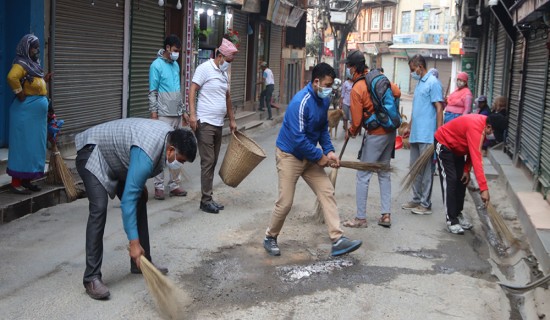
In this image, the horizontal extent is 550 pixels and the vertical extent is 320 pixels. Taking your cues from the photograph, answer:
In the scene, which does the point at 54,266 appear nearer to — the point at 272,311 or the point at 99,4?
the point at 272,311

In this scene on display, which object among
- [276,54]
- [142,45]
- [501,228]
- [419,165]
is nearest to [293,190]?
[501,228]

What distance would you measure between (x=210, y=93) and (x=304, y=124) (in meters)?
2.08

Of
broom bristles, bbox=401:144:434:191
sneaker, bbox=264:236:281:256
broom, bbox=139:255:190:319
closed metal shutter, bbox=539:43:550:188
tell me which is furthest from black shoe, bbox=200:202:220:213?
closed metal shutter, bbox=539:43:550:188

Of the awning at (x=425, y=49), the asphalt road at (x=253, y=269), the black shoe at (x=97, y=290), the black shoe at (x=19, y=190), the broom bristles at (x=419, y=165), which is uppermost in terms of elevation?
the awning at (x=425, y=49)

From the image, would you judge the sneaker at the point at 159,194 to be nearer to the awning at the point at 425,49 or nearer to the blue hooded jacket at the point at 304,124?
the blue hooded jacket at the point at 304,124

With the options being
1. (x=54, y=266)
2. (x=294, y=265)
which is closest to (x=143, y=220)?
(x=54, y=266)

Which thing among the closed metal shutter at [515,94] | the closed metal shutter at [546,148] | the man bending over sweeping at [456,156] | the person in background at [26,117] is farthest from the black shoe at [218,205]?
the closed metal shutter at [515,94]

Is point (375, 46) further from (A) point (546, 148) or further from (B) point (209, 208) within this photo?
(B) point (209, 208)

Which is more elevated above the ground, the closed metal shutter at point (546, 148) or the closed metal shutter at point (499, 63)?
the closed metal shutter at point (499, 63)

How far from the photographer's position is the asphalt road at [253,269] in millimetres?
4574

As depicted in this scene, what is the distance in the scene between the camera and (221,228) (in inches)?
263

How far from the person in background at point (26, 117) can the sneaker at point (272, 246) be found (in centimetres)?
278

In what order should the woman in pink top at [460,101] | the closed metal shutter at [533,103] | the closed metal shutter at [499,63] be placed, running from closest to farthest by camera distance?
the closed metal shutter at [533,103] → the woman in pink top at [460,101] → the closed metal shutter at [499,63]

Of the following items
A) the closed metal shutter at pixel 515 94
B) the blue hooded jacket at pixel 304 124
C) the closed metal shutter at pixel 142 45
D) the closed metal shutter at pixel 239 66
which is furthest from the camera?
the closed metal shutter at pixel 239 66
